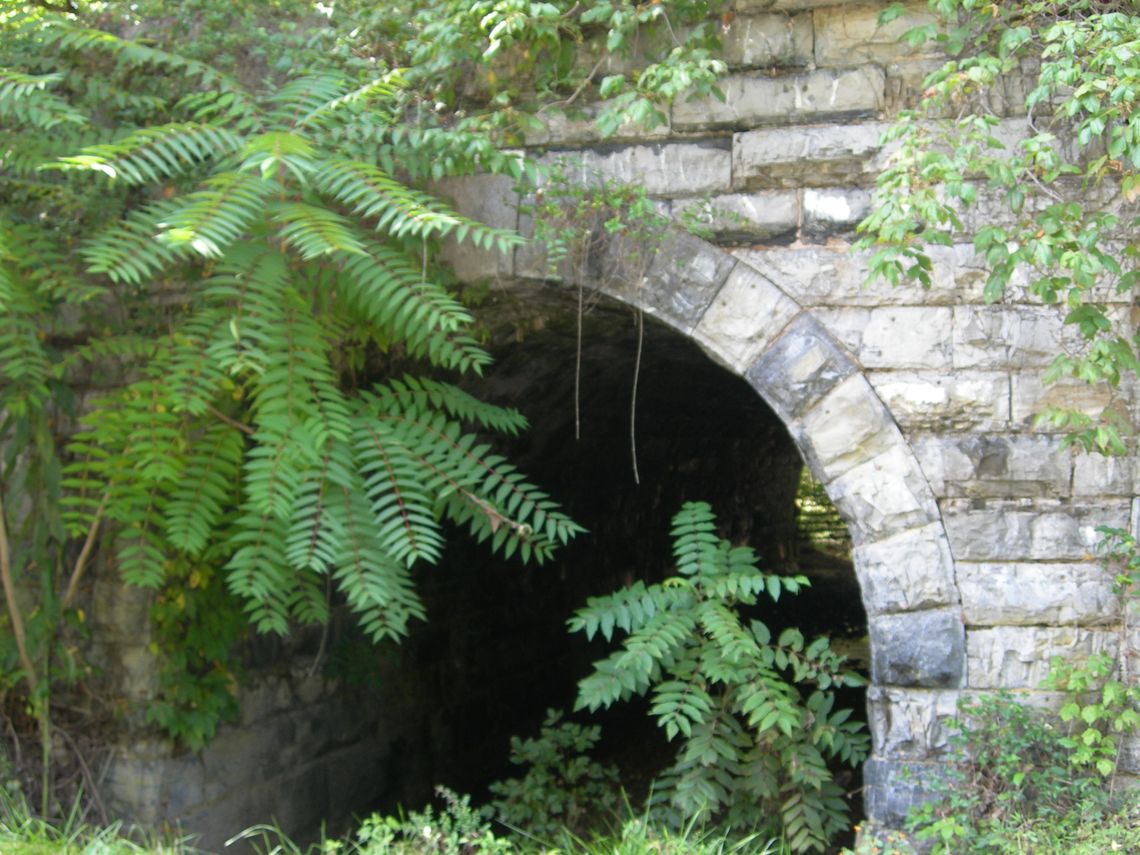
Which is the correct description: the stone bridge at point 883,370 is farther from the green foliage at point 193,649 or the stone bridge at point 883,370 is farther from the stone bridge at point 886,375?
the green foliage at point 193,649

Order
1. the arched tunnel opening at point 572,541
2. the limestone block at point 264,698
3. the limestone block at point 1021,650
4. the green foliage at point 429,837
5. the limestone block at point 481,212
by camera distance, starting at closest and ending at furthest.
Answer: the green foliage at point 429,837
the limestone block at point 1021,650
the limestone block at point 481,212
the limestone block at point 264,698
the arched tunnel opening at point 572,541

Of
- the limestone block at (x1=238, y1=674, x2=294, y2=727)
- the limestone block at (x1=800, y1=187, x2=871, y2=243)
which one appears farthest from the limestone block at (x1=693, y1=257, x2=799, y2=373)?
the limestone block at (x1=238, y1=674, x2=294, y2=727)

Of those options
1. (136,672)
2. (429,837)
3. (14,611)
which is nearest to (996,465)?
(429,837)

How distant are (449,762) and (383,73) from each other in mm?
3363

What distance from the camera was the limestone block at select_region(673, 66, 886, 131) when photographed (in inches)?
143

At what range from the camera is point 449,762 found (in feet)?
18.6

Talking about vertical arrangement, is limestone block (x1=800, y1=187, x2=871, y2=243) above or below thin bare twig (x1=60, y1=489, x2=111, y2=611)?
above

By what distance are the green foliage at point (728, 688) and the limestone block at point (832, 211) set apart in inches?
39.0

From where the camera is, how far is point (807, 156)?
3.65m

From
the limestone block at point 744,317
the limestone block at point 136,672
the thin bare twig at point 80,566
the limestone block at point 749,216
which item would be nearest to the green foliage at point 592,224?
the limestone block at point 749,216

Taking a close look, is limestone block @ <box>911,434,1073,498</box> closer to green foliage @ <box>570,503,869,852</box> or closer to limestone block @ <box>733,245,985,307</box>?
limestone block @ <box>733,245,985,307</box>

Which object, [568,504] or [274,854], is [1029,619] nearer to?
[274,854]

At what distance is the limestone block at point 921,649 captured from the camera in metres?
3.50

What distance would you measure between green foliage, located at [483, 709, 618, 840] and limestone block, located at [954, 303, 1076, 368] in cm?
230
